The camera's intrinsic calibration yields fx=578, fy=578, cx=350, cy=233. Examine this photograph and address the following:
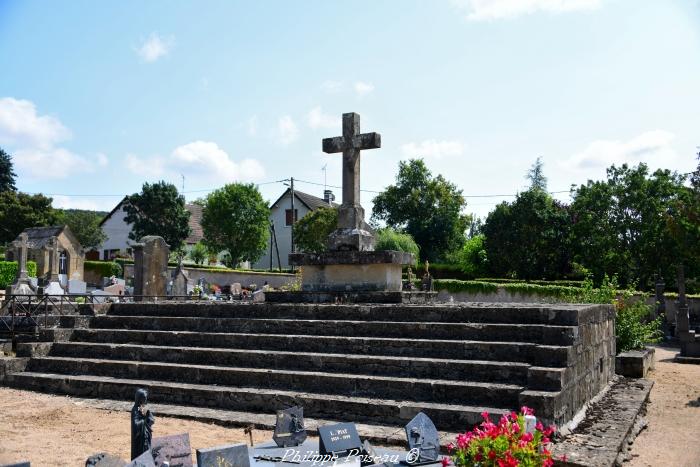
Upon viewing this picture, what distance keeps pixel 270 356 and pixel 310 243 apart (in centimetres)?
3611

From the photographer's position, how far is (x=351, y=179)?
37.3 ft

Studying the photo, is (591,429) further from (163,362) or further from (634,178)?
(634,178)

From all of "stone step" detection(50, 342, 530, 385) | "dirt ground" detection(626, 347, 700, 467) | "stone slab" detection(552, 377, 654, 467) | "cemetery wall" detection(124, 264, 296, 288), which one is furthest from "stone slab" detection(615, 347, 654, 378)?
"cemetery wall" detection(124, 264, 296, 288)

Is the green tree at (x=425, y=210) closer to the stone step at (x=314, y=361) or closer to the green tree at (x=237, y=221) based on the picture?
the green tree at (x=237, y=221)

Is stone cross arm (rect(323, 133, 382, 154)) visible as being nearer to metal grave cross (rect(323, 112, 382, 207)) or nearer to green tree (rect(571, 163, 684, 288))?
metal grave cross (rect(323, 112, 382, 207))

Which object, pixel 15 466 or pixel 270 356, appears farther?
pixel 270 356

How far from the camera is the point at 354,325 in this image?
336 inches

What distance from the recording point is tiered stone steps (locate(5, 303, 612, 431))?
6.75m

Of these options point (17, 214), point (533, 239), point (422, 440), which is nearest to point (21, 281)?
point (422, 440)

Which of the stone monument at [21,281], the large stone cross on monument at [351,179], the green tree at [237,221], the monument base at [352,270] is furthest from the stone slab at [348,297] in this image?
the green tree at [237,221]

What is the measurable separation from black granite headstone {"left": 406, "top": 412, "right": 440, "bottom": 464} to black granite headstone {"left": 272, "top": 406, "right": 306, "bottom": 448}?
105 centimetres

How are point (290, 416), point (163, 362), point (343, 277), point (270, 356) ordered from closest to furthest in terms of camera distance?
point (290, 416)
point (270, 356)
point (163, 362)
point (343, 277)

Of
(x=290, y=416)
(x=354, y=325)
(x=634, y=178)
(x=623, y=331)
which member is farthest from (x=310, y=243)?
(x=290, y=416)

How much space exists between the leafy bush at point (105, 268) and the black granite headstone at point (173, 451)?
36288 mm
